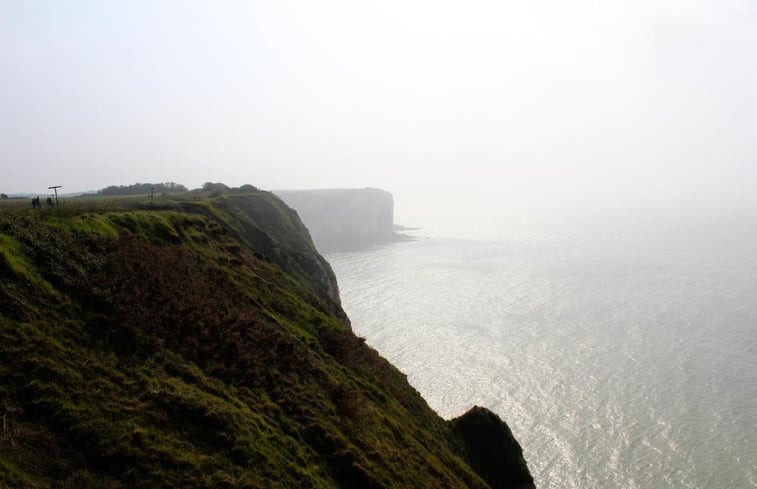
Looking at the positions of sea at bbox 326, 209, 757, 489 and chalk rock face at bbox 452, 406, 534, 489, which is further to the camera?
sea at bbox 326, 209, 757, 489

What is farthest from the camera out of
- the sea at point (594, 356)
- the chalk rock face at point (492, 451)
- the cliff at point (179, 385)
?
the sea at point (594, 356)

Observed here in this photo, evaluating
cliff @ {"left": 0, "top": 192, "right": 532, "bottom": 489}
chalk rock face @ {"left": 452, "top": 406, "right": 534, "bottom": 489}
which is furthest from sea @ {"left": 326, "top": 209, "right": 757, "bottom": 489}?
cliff @ {"left": 0, "top": 192, "right": 532, "bottom": 489}

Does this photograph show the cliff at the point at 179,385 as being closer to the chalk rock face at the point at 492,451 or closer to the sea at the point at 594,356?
the chalk rock face at the point at 492,451

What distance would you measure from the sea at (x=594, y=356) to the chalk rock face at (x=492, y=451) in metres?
13.4

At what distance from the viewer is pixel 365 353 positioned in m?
40.0

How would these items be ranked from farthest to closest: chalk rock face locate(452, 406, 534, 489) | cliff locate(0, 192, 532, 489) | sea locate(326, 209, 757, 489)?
sea locate(326, 209, 757, 489)
chalk rock face locate(452, 406, 534, 489)
cliff locate(0, 192, 532, 489)

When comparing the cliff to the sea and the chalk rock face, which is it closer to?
the chalk rock face

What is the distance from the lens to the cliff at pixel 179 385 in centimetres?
1616

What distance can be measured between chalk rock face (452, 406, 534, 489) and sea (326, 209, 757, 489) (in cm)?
1336

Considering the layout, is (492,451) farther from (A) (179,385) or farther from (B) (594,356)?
(B) (594,356)

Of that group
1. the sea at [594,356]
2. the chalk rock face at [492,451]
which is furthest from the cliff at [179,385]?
the sea at [594,356]

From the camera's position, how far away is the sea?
2050 inches

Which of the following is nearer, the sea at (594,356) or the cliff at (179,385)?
the cliff at (179,385)

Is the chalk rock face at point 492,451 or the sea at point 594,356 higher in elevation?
the chalk rock face at point 492,451
